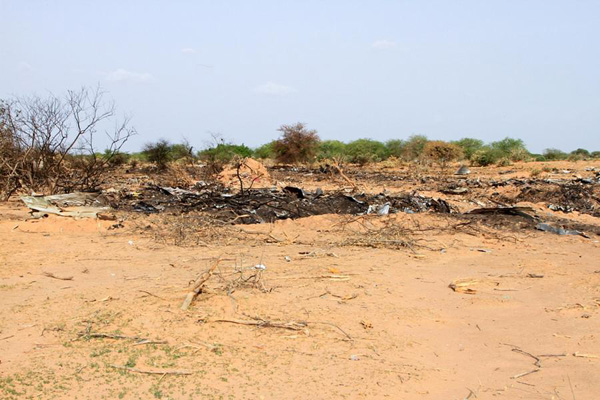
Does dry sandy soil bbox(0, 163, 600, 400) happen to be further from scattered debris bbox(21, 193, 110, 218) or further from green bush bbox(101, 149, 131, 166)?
green bush bbox(101, 149, 131, 166)

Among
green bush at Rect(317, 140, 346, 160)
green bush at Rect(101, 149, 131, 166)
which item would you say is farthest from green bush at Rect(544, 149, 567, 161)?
green bush at Rect(101, 149, 131, 166)

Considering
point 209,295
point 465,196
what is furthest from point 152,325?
point 465,196

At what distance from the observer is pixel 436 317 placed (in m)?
5.89

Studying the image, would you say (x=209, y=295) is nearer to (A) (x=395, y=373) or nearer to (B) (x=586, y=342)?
(A) (x=395, y=373)

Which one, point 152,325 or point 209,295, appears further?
point 209,295

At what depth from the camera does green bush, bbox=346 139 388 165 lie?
3778 centimetres

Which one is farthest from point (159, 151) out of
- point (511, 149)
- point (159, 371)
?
point (159, 371)

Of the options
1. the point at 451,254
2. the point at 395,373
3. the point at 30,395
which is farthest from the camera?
the point at 451,254

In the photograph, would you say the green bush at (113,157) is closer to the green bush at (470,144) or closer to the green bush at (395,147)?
the green bush at (395,147)

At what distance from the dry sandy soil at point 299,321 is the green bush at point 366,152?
93.5 feet

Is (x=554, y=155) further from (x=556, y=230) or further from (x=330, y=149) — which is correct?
(x=556, y=230)

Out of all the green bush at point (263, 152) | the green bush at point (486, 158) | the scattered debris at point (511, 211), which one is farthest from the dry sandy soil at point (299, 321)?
the green bush at point (263, 152)

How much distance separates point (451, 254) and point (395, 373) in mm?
4759

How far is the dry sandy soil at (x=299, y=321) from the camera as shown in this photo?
13.9ft
